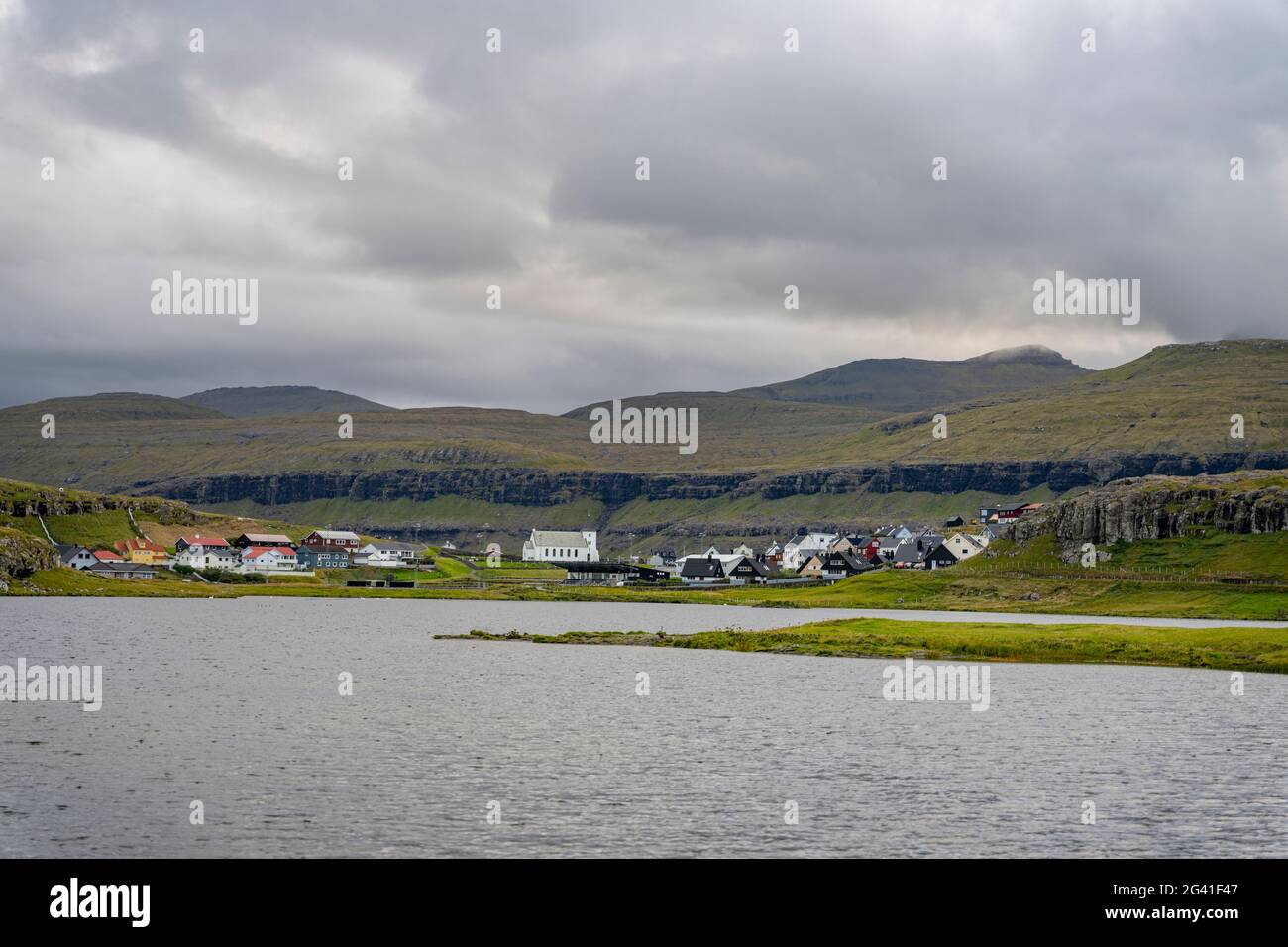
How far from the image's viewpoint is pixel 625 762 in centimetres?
5812

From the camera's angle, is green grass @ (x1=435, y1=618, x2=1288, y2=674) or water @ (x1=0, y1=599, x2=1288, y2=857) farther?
green grass @ (x1=435, y1=618, x2=1288, y2=674)

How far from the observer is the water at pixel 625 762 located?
43.7m

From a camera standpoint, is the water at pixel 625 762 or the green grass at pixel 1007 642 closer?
the water at pixel 625 762

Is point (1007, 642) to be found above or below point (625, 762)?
above

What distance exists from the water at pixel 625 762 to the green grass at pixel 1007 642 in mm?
2173

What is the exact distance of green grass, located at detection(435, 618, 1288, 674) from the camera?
10475cm

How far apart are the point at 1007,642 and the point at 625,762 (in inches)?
2466

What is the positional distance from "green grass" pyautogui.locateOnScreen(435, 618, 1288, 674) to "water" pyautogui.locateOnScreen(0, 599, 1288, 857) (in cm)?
217

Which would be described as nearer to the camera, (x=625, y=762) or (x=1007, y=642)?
(x=625, y=762)

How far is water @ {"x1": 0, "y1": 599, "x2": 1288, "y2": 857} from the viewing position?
143 ft

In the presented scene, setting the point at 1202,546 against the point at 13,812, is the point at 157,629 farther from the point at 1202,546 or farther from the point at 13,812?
the point at 1202,546

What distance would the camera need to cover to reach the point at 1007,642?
112125 mm

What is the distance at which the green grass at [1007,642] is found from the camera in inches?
4124
